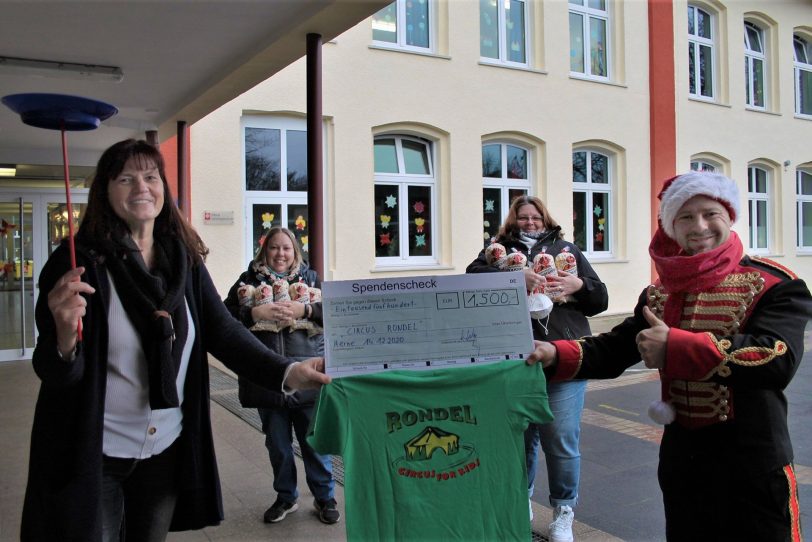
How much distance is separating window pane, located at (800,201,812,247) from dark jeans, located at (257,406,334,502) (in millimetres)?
19136

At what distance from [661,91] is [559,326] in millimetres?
13180

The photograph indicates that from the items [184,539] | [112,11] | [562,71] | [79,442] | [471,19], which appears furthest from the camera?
[562,71]

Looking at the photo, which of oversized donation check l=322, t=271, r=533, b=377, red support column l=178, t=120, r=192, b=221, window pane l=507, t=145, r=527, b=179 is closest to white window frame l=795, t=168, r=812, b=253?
window pane l=507, t=145, r=527, b=179

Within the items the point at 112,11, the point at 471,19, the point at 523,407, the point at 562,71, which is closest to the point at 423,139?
the point at 471,19

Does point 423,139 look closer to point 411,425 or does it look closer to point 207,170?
point 207,170

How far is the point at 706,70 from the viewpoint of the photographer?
16.4 m

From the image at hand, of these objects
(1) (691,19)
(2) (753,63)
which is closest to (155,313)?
(1) (691,19)

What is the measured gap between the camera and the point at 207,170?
407 inches

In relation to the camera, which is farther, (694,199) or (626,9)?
(626,9)

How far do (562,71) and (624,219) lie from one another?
351 centimetres

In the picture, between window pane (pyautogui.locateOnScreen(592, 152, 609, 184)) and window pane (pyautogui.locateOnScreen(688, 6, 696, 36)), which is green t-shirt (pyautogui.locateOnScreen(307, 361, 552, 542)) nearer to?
window pane (pyautogui.locateOnScreen(592, 152, 609, 184))

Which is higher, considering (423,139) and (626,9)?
(626,9)

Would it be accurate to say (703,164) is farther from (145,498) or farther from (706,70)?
(145,498)

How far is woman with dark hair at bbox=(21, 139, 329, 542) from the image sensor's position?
1.91 m
